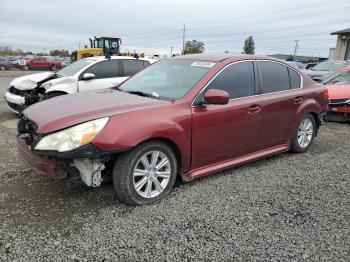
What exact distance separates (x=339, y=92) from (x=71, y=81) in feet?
21.1

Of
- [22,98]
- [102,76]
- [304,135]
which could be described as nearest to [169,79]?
[304,135]

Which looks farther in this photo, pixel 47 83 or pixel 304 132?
pixel 47 83

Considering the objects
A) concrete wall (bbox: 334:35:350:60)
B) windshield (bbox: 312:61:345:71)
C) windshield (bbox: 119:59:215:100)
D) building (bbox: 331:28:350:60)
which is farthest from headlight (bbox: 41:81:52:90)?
concrete wall (bbox: 334:35:350:60)

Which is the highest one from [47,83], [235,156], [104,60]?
[104,60]

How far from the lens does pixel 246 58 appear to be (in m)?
4.64

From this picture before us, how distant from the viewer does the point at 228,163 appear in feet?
14.3

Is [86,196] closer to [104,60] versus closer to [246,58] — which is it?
[246,58]

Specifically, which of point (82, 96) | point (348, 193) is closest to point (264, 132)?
point (348, 193)

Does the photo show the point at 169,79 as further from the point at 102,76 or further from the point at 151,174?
the point at 102,76

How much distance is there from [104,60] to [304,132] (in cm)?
516

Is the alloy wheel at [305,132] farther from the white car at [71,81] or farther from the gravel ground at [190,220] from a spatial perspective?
the white car at [71,81]

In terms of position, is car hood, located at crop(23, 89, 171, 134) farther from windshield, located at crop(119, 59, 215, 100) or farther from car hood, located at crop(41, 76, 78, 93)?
car hood, located at crop(41, 76, 78, 93)

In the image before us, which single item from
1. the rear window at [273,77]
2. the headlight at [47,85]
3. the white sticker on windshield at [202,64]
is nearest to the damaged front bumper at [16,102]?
the headlight at [47,85]

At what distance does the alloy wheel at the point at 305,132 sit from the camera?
216 inches
